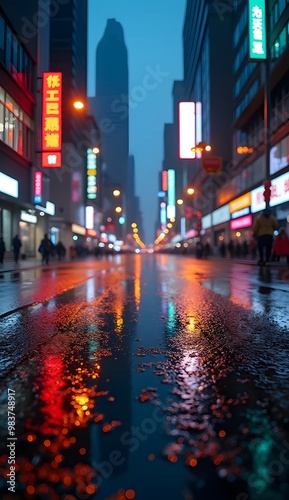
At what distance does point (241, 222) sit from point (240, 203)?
2.13 metres

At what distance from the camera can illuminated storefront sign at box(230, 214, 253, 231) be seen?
36250mm

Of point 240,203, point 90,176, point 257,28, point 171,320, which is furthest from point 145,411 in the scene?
point 90,176

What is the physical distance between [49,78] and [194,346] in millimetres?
32024

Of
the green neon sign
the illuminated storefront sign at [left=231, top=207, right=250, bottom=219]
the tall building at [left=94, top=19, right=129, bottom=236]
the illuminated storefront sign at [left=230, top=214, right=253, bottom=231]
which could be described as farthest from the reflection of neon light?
the illuminated storefront sign at [left=231, top=207, right=250, bottom=219]

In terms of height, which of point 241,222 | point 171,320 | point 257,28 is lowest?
point 171,320

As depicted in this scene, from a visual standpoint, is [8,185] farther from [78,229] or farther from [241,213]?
[78,229]

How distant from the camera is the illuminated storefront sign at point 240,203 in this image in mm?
36906

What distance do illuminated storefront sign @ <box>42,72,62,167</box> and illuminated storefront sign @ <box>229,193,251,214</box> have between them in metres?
18.6

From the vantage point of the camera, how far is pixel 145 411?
6.70 feet

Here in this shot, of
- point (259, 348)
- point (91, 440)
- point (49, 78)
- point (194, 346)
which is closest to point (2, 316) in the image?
point (194, 346)

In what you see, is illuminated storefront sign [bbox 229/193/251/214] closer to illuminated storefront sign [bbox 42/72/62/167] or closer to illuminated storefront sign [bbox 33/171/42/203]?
illuminated storefront sign [bbox 42/72/62/167]

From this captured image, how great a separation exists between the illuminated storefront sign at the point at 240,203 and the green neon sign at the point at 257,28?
14563 millimetres

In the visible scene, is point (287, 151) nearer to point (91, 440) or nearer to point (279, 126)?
point (279, 126)

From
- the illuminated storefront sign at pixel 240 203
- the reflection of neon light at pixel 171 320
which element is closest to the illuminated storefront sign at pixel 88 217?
the illuminated storefront sign at pixel 240 203
